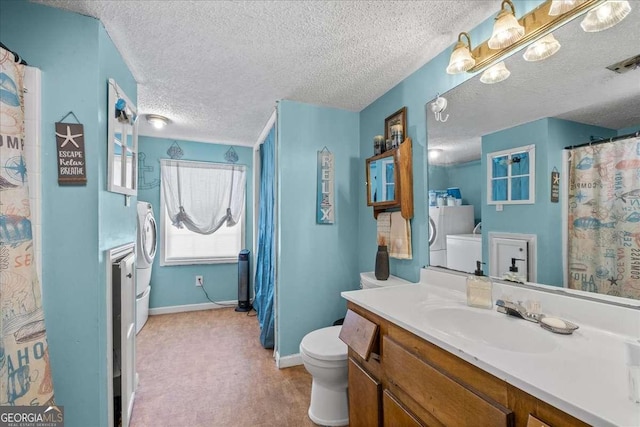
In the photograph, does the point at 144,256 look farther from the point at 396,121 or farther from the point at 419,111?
the point at 419,111

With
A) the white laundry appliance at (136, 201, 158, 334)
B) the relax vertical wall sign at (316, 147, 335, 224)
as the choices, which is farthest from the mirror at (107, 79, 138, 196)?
the relax vertical wall sign at (316, 147, 335, 224)

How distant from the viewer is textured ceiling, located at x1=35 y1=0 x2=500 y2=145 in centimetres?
132

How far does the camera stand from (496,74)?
1334mm

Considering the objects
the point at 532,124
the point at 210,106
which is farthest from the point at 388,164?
the point at 210,106

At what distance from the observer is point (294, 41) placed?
61.9 inches

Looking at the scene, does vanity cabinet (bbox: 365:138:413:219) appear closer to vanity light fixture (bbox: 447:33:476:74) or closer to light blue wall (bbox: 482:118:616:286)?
vanity light fixture (bbox: 447:33:476:74)

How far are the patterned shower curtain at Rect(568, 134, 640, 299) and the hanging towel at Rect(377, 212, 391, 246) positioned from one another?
1125 millimetres

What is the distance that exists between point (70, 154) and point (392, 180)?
1889mm

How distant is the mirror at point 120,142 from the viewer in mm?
1479

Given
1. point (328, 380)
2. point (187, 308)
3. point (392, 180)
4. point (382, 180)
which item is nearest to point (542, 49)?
point (392, 180)

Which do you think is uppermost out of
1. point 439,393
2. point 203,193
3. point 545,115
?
point 545,115

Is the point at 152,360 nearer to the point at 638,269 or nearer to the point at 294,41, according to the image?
the point at 294,41

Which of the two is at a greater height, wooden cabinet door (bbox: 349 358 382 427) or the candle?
the candle

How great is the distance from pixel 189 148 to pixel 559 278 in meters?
3.95
